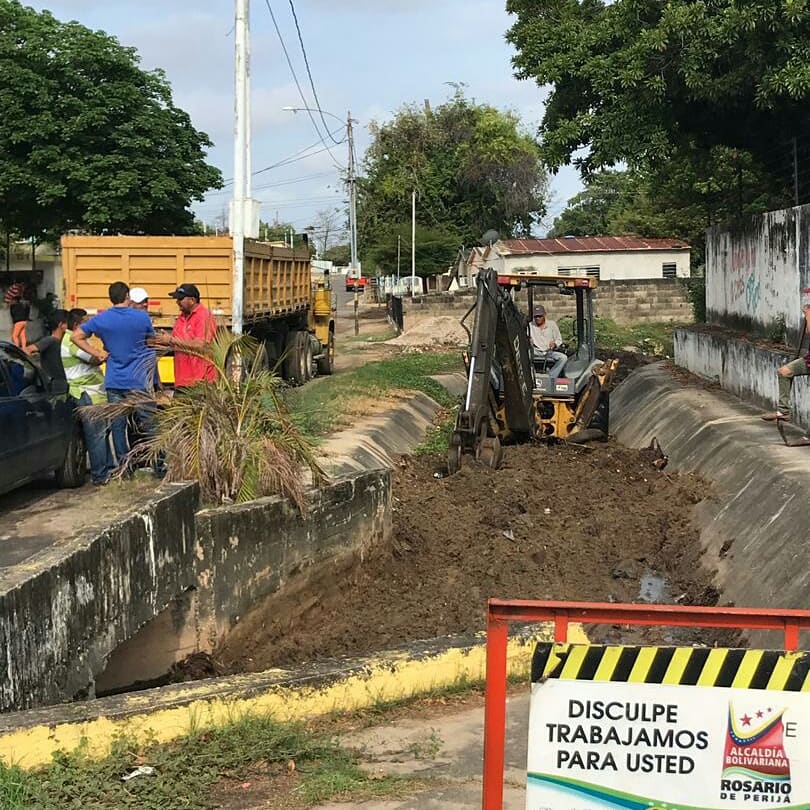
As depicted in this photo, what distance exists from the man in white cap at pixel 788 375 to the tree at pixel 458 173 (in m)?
47.8

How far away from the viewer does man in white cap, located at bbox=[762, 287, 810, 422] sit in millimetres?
11953

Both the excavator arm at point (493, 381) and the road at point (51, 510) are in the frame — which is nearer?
the road at point (51, 510)

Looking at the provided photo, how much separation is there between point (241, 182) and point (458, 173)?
46306mm

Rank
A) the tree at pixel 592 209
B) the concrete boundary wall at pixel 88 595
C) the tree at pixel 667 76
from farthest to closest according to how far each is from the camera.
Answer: the tree at pixel 592 209 < the tree at pixel 667 76 < the concrete boundary wall at pixel 88 595

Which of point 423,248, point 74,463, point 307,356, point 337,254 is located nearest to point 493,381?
point 74,463

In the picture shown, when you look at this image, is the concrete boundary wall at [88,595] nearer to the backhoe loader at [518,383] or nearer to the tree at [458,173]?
the backhoe loader at [518,383]

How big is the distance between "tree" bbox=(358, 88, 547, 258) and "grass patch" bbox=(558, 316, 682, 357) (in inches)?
1081

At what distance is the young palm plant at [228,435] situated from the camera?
921cm

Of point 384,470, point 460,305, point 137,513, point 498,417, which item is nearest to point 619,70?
point 498,417

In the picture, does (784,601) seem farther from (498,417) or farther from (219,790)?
(498,417)

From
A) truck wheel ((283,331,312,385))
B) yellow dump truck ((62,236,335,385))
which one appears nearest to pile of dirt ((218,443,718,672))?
yellow dump truck ((62,236,335,385))

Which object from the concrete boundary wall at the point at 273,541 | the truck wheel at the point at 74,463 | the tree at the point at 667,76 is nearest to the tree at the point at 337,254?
the tree at the point at 667,76

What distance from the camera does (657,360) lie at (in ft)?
83.1

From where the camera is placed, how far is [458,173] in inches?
2446
